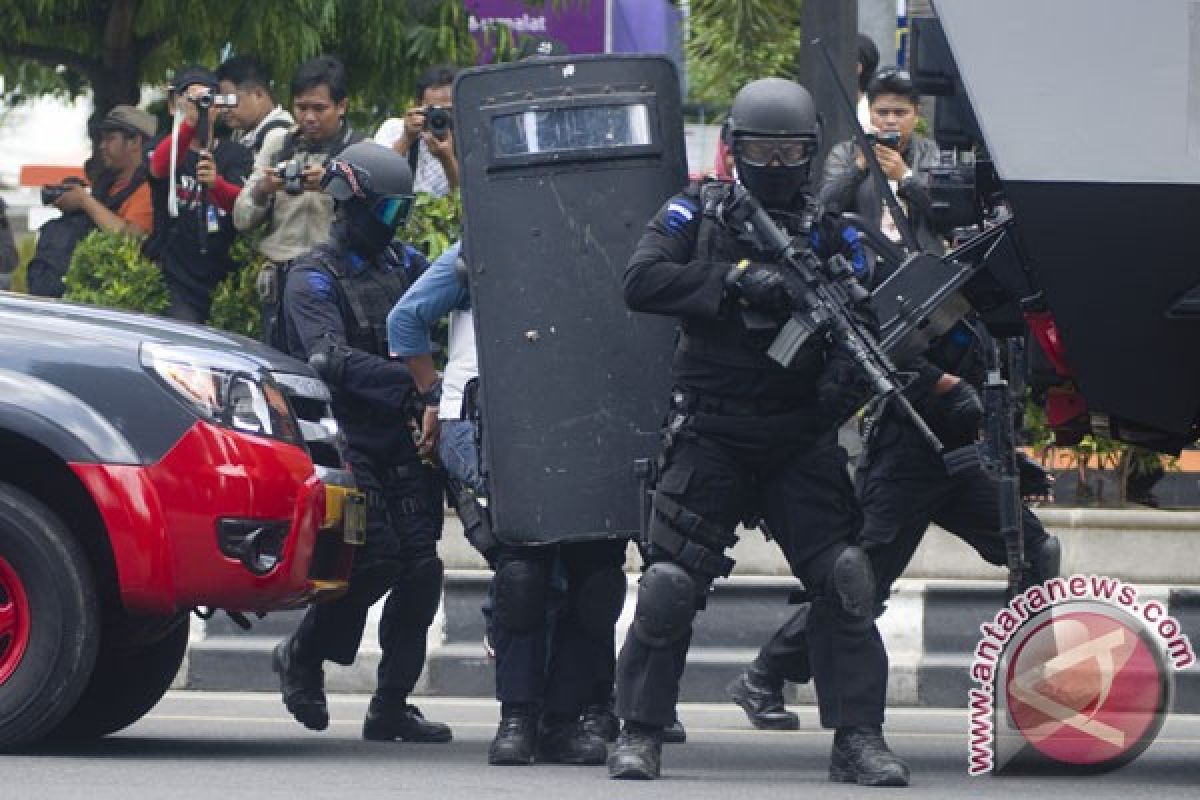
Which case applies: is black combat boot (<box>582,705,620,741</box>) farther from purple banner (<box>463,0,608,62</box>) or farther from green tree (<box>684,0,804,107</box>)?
green tree (<box>684,0,804,107</box>)

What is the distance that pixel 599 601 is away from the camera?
8.38 meters

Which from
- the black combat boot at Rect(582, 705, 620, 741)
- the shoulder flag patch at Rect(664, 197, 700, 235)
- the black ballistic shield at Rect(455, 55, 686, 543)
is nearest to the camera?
the shoulder flag patch at Rect(664, 197, 700, 235)

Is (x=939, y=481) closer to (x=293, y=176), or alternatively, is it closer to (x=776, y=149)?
(x=776, y=149)

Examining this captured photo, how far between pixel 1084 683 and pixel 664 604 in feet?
3.92

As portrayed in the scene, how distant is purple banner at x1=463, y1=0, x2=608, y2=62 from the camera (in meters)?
19.7

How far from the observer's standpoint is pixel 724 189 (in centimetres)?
773

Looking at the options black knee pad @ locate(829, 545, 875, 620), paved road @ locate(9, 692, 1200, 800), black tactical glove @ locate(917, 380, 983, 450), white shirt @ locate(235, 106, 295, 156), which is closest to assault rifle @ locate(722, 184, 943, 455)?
black knee pad @ locate(829, 545, 875, 620)

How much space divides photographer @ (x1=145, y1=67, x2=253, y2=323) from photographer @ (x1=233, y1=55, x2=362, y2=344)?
275 millimetres

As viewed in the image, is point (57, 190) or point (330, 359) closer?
point (330, 359)

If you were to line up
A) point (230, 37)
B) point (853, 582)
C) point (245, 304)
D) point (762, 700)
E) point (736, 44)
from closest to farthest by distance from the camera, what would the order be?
1. point (853, 582)
2. point (762, 700)
3. point (245, 304)
4. point (230, 37)
5. point (736, 44)

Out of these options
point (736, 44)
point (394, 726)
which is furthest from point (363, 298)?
Answer: point (736, 44)

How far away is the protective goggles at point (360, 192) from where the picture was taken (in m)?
8.80

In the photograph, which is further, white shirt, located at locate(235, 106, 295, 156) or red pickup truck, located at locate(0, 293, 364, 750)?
white shirt, located at locate(235, 106, 295, 156)

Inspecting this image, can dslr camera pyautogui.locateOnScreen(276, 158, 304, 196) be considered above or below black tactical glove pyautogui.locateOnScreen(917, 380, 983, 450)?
above
